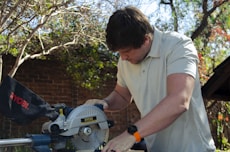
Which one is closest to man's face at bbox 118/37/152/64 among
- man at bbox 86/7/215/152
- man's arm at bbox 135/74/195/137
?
man at bbox 86/7/215/152

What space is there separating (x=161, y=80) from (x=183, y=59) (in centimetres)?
20

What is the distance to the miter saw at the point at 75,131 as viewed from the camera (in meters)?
2.29

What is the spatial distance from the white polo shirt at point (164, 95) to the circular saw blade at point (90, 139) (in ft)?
1.15

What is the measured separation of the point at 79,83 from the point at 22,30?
208 centimetres

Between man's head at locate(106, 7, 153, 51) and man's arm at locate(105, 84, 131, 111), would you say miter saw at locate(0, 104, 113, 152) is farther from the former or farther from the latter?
man's arm at locate(105, 84, 131, 111)

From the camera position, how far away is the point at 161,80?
2.66 m

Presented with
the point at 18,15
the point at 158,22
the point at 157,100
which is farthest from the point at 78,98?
the point at 157,100

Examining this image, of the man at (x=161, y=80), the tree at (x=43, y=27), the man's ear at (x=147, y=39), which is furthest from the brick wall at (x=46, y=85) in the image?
the man's ear at (x=147, y=39)

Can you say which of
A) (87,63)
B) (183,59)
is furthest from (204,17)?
(183,59)

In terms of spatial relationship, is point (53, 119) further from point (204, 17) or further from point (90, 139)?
point (204, 17)

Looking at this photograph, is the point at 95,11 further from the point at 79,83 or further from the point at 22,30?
the point at 79,83

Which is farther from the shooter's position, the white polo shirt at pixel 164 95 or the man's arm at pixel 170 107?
the white polo shirt at pixel 164 95

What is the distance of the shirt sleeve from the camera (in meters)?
2.50

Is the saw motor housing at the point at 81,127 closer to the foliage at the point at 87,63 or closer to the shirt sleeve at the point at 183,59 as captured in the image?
the shirt sleeve at the point at 183,59
